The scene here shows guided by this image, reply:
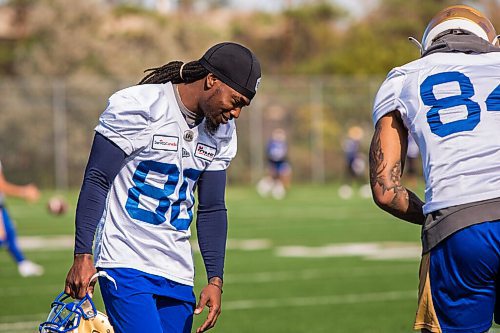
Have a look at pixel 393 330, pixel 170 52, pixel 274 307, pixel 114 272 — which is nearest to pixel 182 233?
pixel 114 272

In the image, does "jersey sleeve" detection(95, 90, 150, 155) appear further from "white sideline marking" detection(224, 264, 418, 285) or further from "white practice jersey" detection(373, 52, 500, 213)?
"white sideline marking" detection(224, 264, 418, 285)

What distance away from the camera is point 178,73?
502cm

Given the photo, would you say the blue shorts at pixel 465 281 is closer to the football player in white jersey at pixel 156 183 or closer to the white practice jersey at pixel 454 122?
the white practice jersey at pixel 454 122

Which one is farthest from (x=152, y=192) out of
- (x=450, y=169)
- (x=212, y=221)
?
(x=450, y=169)

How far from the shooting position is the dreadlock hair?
4.91 metres

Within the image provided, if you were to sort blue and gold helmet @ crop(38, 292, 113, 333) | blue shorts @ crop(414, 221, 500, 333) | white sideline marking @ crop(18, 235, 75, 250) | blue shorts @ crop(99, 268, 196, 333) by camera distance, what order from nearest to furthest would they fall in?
1. blue shorts @ crop(414, 221, 500, 333)
2. blue and gold helmet @ crop(38, 292, 113, 333)
3. blue shorts @ crop(99, 268, 196, 333)
4. white sideline marking @ crop(18, 235, 75, 250)

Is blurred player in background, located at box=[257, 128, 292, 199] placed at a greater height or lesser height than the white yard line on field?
greater

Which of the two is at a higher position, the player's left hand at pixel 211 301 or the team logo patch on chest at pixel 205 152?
the team logo patch on chest at pixel 205 152

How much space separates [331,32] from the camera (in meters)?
55.9

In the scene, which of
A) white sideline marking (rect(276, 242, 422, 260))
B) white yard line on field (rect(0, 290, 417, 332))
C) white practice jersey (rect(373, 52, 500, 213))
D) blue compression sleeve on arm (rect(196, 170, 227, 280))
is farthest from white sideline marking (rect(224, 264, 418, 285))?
white practice jersey (rect(373, 52, 500, 213))

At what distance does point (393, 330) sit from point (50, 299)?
12.1 feet

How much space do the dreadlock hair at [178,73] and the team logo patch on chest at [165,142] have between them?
28 centimetres

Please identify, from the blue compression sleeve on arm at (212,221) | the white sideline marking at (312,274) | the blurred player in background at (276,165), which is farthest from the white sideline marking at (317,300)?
the blurred player in background at (276,165)

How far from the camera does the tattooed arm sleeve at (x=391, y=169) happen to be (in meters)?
4.27
